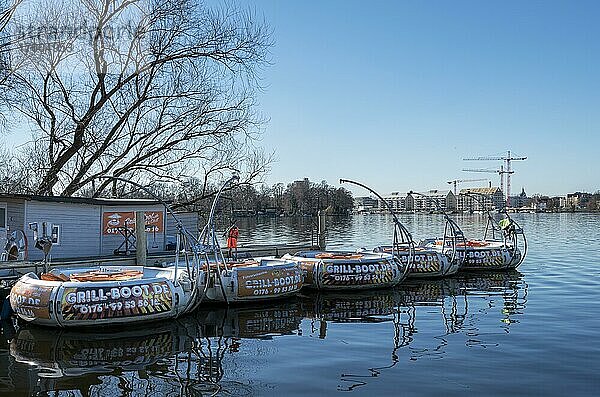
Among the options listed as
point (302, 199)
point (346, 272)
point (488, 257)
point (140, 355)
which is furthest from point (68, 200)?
point (302, 199)

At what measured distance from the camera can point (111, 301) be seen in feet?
49.2

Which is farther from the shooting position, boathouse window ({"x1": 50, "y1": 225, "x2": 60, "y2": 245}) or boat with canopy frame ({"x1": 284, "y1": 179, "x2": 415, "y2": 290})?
boathouse window ({"x1": 50, "y1": 225, "x2": 60, "y2": 245})

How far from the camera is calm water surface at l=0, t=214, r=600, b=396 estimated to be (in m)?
10.7

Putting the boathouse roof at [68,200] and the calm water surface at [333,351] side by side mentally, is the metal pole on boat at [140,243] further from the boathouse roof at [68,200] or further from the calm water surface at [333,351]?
the calm water surface at [333,351]

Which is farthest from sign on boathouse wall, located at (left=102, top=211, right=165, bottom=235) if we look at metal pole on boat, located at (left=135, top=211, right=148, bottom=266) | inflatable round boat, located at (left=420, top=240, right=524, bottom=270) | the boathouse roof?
inflatable round boat, located at (left=420, top=240, right=524, bottom=270)

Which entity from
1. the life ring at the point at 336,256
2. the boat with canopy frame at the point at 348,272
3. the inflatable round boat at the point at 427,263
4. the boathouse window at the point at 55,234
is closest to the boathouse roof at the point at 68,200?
the boathouse window at the point at 55,234

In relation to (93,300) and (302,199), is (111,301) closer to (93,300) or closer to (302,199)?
(93,300)

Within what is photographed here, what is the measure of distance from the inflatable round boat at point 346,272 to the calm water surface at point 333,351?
109 cm

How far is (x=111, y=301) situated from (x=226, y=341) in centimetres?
298

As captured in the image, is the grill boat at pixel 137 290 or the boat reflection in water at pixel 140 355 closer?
the boat reflection in water at pixel 140 355

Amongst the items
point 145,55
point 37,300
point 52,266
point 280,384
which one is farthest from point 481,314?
point 145,55

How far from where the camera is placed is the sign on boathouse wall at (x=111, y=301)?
14758mm

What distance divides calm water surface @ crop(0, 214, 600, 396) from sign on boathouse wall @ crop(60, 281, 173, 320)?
18.3 inches

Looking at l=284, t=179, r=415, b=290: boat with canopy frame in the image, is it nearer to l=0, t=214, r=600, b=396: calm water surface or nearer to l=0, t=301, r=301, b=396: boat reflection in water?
l=0, t=214, r=600, b=396: calm water surface
